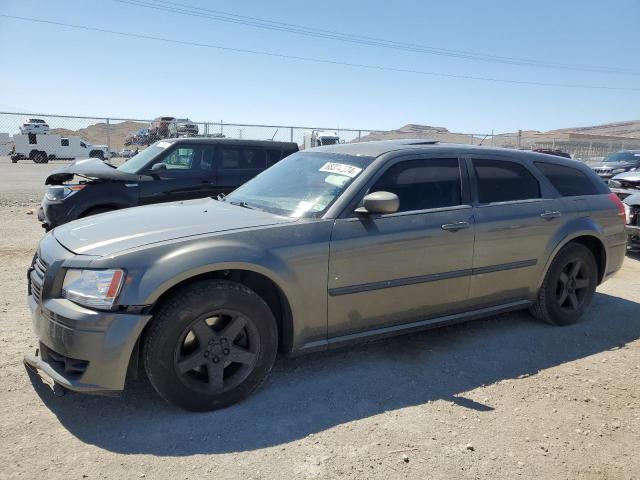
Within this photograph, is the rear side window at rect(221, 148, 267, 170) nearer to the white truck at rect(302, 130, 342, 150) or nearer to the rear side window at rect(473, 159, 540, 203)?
the rear side window at rect(473, 159, 540, 203)

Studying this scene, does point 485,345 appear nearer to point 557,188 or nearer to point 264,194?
point 557,188

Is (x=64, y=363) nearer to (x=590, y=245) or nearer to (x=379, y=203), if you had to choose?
(x=379, y=203)

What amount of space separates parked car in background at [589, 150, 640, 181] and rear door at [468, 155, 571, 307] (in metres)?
13.9

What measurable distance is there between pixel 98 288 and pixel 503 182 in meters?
3.37

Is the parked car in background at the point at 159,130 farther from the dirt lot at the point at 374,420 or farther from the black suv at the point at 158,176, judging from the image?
the dirt lot at the point at 374,420

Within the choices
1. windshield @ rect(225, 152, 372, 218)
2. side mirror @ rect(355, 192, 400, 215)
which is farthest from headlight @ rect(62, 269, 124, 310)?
side mirror @ rect(355, 192, 400, 215)

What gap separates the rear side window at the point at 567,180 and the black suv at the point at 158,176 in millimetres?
4876

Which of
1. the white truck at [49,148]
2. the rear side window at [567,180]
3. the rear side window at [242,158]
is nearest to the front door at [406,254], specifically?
the rear side window at [567,180]

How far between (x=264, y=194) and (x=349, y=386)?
1652 millimetres

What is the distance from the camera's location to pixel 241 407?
3.16 metres

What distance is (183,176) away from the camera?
→ 25.5 feet

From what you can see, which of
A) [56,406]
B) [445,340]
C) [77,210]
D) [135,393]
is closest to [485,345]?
[445,340]

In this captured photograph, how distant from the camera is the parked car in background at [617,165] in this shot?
55.3 ft

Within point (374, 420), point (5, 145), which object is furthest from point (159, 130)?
point (374, 420)
